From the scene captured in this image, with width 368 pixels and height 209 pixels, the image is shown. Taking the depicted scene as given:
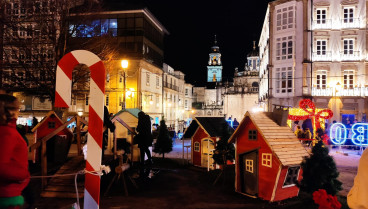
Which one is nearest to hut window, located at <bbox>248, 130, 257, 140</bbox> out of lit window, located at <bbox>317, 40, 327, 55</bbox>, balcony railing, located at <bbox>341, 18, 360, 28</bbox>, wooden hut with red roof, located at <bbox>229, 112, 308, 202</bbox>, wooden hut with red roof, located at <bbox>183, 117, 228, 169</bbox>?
wooden hut with red roof, located at <bbox>229, 112, 308, 202</bbox>

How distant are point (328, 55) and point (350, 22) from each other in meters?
4.57

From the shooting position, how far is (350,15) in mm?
33156

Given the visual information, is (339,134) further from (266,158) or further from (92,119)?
(92,119)

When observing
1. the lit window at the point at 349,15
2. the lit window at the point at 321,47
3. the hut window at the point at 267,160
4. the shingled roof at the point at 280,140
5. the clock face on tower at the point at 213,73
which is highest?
the clock face on tower at the point at 213,73

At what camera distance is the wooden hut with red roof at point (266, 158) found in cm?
978

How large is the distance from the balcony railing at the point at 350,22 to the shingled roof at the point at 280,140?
1127 inches

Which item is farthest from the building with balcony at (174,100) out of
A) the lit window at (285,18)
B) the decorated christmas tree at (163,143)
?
the decorated christmas tree at (163,143)

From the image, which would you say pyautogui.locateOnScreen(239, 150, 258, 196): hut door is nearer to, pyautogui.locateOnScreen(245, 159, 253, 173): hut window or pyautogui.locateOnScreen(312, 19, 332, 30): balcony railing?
pyautogui.locateOnScreen(245, 159, 253, 173): hut window

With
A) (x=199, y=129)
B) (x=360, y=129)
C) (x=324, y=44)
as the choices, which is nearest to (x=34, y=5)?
(x=199, y=129)

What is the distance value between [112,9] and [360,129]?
114ft

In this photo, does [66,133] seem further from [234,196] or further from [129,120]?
[234,196]

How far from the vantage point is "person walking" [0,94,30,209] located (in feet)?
9.68

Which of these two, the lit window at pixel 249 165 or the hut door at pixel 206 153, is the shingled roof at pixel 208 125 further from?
the lit window at pixel 249 165

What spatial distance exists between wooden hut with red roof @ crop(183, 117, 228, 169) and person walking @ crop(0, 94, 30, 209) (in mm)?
13459
